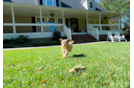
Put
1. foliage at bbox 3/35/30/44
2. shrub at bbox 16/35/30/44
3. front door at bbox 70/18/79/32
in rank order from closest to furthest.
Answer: foliage at bbox 3/35/30/44 → shrub at bbox 16/35/30/44 → front door at bbox 70/18/79/32

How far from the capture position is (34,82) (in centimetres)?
149

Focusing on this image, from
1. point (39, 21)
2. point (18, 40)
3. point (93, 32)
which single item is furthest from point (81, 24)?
point (18, 40)

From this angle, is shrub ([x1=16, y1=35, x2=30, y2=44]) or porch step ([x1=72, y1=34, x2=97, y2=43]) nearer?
shrub ([x1=16, y1=35, x2=30, y2=44])

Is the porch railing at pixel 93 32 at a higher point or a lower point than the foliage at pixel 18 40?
higher

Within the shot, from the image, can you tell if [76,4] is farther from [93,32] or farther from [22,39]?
[22,39]

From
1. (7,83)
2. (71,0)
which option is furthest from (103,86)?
(71,0)

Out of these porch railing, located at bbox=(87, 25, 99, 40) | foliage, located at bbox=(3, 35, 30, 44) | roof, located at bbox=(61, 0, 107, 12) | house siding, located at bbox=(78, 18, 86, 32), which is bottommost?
foliage, located at bbox=(3, 35, 30, 44)

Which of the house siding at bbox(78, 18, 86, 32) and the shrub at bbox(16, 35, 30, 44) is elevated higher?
the house siding at bbox(78, 18, 86, 32)

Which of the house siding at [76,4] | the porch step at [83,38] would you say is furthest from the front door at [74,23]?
the porch step at [83,38]

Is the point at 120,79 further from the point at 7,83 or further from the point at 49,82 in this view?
the point at 7,83

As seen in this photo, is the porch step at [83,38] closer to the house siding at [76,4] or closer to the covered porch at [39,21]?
the covered porch at [39,21]

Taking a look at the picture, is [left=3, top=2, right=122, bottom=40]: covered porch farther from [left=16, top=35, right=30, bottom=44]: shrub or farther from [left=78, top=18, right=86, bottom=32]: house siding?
[left=16, top=35, right=30, bottom=44]: shrub

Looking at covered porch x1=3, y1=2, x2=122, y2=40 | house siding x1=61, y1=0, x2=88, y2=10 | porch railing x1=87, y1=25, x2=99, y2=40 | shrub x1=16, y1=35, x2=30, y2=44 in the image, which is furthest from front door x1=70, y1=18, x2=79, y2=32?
shrub x1=16, y1=35, x2=30, y2=44

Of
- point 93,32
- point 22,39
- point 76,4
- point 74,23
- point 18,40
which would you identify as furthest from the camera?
point 74,23
